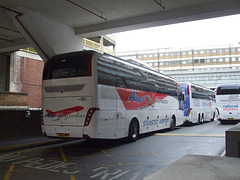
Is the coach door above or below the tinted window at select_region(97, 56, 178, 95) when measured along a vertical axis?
below

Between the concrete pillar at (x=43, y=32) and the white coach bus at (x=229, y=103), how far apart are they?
44.6 feet

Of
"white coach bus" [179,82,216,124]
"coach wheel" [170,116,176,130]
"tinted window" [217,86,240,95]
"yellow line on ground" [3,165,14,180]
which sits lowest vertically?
"yellow line on ground" [3,165,14,180]

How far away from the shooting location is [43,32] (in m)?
14.5

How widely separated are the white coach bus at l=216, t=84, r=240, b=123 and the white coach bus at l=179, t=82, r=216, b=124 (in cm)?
188

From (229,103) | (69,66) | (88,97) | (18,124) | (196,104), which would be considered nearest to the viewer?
Result: (88,97)

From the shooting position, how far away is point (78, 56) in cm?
980

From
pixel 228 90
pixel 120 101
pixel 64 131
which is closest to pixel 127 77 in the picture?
pixel 120 101

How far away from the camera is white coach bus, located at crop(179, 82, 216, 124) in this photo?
69.6ft

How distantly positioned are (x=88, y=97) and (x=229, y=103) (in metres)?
16.4

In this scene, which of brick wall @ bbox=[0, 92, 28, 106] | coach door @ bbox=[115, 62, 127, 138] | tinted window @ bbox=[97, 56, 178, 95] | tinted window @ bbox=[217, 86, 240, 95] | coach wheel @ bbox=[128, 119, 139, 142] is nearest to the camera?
tinted window @ bbox=[97, 56, 178, 95]

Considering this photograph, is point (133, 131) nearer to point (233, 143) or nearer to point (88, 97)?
point (88, 97)

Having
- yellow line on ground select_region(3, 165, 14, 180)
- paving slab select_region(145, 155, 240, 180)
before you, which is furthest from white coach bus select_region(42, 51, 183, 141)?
paving slab select_region(145, 155, 240, 180)

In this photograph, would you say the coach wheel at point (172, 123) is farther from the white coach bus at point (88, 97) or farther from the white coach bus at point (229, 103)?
the white coach bus at point (229, 103)

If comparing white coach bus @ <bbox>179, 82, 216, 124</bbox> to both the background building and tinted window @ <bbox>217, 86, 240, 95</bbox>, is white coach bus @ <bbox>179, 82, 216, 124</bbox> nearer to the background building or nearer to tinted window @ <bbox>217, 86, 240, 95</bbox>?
tinted window @ <bbox>217, 86, 240, 95</bbox>
